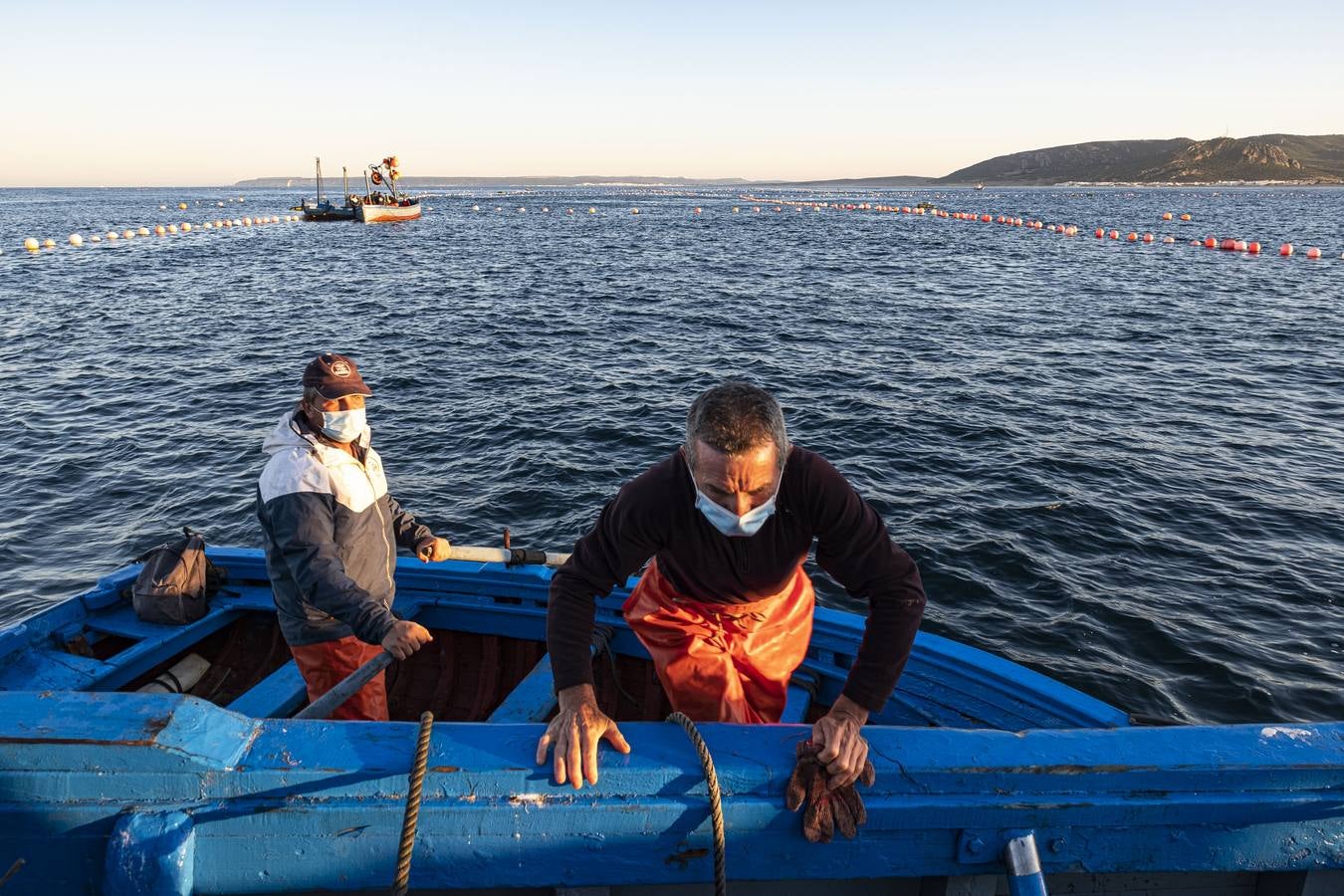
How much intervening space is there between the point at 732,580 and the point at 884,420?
12700mm

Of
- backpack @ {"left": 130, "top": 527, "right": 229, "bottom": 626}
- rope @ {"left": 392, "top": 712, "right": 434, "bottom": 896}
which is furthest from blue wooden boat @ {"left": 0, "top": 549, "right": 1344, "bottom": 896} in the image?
backpack @ {"left": 130, "top": 527, "right": 229, "bottom": 626}

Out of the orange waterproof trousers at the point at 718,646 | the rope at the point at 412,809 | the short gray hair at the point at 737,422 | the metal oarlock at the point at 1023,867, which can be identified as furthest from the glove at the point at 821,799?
the rope at the point at 412,809

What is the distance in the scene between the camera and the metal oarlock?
7.85 feet

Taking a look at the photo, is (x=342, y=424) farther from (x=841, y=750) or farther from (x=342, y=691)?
(x=841, y=750)

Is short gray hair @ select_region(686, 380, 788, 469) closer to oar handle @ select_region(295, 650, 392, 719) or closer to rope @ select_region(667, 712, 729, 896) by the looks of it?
rope @ select_region(667, 712, 729, 896)

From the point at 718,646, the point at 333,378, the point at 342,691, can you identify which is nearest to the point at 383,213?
the point at 333,378

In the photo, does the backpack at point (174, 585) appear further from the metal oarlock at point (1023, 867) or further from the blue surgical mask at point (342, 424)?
the metal oarlock at point (1023, 867)

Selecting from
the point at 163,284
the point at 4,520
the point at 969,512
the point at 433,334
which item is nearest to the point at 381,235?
the point at 163,284

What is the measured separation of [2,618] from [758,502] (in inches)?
399

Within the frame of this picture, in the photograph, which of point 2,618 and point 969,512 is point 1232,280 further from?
point 2,618

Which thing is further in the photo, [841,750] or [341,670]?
[341,670]

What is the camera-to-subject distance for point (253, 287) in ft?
105

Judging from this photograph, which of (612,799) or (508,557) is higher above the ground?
(612,799)

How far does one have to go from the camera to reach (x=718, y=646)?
307cm
